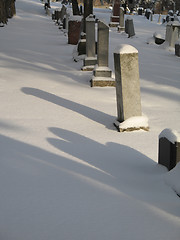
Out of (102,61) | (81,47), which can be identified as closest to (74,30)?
A: (81,47)

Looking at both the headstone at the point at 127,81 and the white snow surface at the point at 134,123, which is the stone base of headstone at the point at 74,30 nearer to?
the headstone at the point at 127,81

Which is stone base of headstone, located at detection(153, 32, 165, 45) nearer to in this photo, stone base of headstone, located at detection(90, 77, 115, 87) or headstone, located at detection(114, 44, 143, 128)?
stone base of headstone, located at detection(90, 77, 115, 87)

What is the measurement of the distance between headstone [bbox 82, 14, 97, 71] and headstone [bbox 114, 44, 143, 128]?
3.96 metres

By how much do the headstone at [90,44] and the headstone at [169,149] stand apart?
5.74 meters

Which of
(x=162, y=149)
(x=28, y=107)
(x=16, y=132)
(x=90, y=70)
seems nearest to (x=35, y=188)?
(x=162, y=149)

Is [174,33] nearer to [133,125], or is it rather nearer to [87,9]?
[87,9]

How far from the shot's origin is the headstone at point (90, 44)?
830 centimetres

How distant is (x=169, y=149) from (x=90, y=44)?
20.0 ft

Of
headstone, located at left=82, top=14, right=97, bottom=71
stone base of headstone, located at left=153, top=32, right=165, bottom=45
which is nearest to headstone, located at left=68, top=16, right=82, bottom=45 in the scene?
stone base of headstone, located at left=153, top=32, right=165, bottom=45

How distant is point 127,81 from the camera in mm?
4613

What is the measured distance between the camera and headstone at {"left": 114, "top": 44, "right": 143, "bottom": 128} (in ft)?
14.8

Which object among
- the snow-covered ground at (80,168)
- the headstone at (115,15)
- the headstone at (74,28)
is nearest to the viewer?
the snow-covered ground at (80,168)

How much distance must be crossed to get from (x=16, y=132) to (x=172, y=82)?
4.70 metres

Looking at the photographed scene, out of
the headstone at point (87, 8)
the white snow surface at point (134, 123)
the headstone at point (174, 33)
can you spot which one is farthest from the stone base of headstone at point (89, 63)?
the headstone at point (174, 33)
